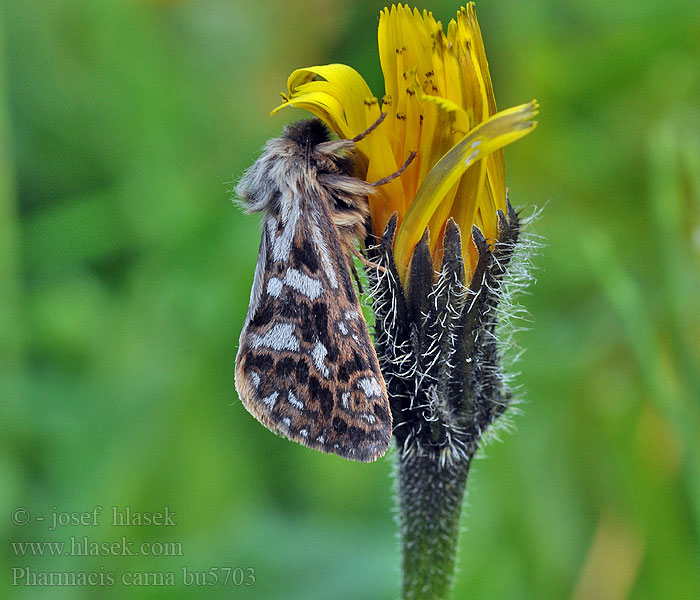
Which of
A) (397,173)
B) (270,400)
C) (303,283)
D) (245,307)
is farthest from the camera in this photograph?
(245,307)

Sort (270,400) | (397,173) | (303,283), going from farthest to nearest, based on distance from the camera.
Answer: (303,283) → (270,400) → (397,173)

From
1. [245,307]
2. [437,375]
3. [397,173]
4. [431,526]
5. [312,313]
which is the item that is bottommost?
[431,526]

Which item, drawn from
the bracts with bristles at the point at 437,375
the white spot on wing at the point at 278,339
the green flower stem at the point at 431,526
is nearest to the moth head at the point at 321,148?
the bracts with bristles at the point at 437,375

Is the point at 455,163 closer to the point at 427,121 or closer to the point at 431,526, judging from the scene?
the point at 427,121

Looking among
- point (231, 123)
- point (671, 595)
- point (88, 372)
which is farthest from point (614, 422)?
point (231, 123)

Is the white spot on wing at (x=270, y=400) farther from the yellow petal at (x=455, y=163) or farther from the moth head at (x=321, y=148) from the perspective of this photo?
the moth head at (x=321, y=148)

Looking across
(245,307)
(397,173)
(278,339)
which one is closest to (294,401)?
(278,339)

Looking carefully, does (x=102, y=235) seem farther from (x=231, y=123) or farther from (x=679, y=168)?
(x=679, y=168)
